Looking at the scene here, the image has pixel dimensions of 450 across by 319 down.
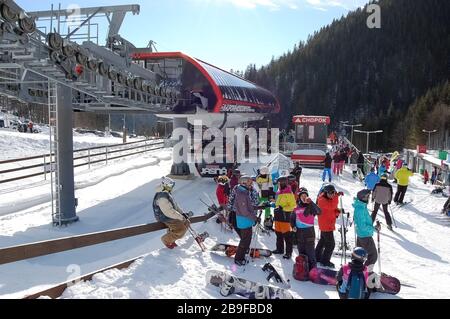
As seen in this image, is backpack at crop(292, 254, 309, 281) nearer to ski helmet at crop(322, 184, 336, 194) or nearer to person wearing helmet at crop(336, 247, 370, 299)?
person wearing helmet at crop(336, 247, 370, 299)

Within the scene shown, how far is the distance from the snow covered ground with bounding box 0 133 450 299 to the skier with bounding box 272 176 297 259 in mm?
359

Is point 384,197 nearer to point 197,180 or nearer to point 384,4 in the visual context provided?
point 197,180

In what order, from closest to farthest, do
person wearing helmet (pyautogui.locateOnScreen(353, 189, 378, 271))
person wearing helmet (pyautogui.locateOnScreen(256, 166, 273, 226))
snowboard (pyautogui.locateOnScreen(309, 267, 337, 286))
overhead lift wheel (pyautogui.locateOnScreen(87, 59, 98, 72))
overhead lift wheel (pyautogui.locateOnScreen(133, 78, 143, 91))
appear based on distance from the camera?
snowboard (pyautogui.locateOnScreen(309, 267, 337, 286)) < person wearing helmet (pyautogui.locateOnScreen(353, 189, 378, 271)) < overhead lift wheel (pyautogui.locateOnScreen(87, 59, 98, 72)) < person wearing helmet (pyautogui.locateOnScreen(256, 166, 273, 226)) < overhead lift wheel (pyautogui.locateOnScreen(133, 78, 143, 91))

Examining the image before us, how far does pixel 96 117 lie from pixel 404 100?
98.0 m

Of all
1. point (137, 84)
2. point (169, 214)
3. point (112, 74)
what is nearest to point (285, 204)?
point (169, 214)

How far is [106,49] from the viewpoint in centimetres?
1263

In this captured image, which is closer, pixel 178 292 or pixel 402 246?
pixel 178 292

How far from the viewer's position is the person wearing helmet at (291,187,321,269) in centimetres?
704

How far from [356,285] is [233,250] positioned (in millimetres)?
2889

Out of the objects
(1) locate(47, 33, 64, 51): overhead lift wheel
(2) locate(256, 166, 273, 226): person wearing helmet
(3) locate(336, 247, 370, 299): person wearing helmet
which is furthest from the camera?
(2) locate(256, 166, 273, 226): person wearing helmet

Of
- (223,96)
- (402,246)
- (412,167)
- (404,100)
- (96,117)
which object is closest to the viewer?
(402,246)

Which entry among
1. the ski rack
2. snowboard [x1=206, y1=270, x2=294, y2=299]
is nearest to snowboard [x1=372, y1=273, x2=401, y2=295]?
snowboard [x1=206, y1=270, x2=294, y2=299]

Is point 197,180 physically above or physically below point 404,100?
below
